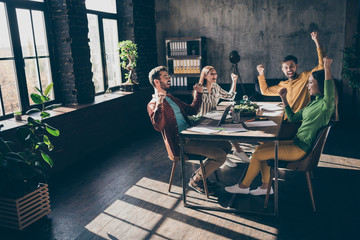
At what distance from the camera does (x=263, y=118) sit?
3629mm

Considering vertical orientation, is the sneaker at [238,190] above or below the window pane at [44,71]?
below

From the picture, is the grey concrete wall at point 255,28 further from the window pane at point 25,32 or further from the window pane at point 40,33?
the window pane at point 25,32

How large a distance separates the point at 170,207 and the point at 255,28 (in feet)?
14.6

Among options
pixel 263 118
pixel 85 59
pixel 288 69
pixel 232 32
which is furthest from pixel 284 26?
pixel 85 59

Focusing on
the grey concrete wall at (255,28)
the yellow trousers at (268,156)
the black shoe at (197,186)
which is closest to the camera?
the yellow trousers at (268,156)

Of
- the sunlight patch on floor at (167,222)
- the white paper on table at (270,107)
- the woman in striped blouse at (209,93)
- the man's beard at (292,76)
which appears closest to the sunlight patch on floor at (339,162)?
the white paper on table at (270,107)

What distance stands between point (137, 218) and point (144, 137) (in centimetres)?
293

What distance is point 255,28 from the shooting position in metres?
6.39

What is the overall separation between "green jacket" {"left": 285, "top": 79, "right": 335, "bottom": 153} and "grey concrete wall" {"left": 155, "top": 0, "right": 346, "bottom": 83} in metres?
3.52

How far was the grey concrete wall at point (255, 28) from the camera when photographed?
595 centimetres

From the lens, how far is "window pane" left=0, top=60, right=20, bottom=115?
3.93m

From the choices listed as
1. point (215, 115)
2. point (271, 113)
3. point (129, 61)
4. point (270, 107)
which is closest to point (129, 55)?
point (129, 61)

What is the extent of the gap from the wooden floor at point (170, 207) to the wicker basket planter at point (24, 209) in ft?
0.25

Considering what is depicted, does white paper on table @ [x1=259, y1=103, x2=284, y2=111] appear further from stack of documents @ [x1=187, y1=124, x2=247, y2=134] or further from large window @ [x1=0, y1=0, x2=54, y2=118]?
large window @ [x1=0, y1=0, x2=54, y2=118]
